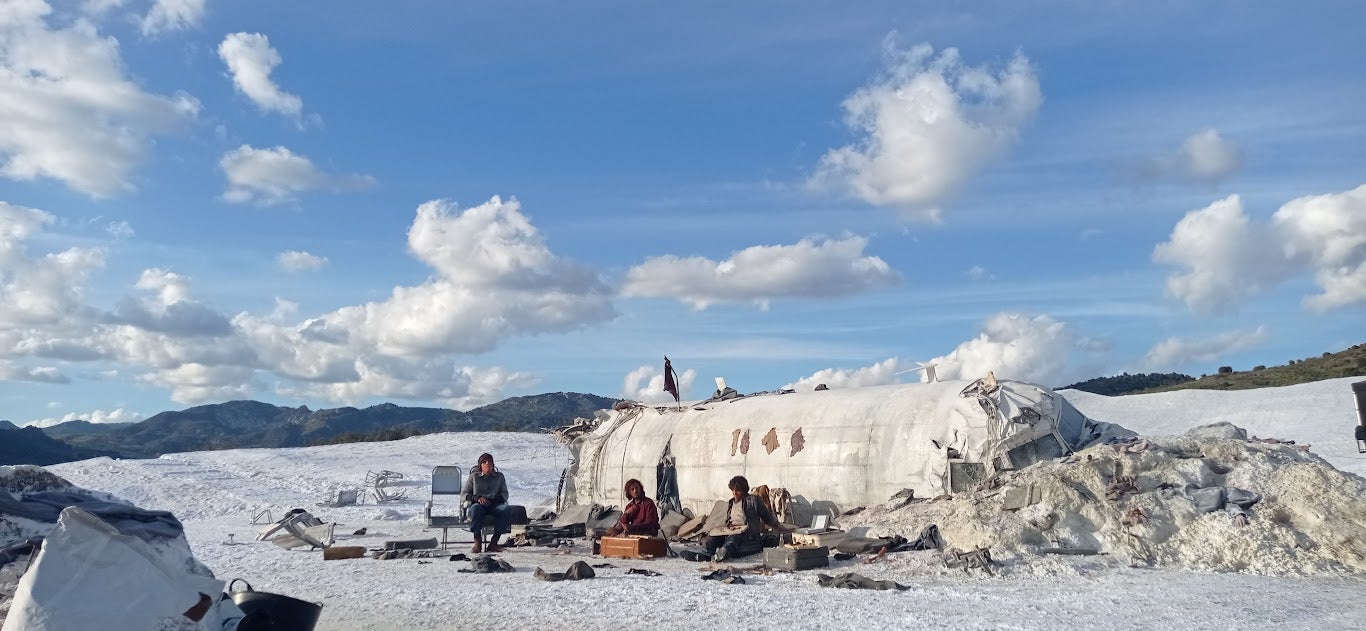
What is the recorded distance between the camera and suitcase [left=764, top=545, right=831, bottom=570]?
10633 millimetres

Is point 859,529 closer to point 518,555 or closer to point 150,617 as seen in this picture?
point 518,555

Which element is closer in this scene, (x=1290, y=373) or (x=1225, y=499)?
(x=1225, y=499)

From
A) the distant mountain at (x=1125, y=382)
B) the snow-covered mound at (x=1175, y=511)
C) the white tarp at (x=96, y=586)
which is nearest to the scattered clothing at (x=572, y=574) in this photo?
the snow-covered mound at (x=1175, y=511)

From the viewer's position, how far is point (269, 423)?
137875 mm

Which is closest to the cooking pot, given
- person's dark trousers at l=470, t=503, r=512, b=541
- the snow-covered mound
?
person's dark trousers at l=470, t=503, r=512, b=541

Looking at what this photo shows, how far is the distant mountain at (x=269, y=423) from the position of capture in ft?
295

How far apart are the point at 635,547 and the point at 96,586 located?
7477 millimetres

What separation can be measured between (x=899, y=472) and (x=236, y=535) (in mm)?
10382

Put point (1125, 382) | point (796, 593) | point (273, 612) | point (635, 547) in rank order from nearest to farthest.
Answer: point (273, 612) → point (796, 593) → point (635, 547) → point (1125, 382)

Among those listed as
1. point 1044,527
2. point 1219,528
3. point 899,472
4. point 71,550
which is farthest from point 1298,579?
point 71,550

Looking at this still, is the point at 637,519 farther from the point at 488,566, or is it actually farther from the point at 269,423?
the point at 269,423

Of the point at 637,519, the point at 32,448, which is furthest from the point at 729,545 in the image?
the point at 32,448

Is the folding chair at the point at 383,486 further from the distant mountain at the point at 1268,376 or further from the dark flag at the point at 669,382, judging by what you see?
the distant mountain at the point at 1268,376

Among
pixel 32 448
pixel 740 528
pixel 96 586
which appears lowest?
pixel 740 528
